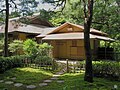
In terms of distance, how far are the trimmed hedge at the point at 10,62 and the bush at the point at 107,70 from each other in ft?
20.3

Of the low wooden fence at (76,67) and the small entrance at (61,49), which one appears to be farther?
the small entrance at (61,49)

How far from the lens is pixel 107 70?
503 inches

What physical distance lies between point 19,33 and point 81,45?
8.54 metres

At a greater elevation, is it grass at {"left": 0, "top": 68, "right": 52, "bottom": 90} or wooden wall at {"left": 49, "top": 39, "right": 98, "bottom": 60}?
wooden wall at {"left": 49, "top": 39, "right": 98, "bottom": 60}

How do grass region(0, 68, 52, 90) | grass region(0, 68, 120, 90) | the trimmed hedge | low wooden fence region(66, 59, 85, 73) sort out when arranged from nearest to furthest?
grass region(0, 68, 120, 90) < grass region(0, 68, 52, 90) < the trimmed hedge < low wooden fence region(66, 59, 85, 73)

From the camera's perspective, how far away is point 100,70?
12.9 metres

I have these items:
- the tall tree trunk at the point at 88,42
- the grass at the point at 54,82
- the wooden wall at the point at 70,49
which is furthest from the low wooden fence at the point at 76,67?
→ the wooden wall at the point at 70,49

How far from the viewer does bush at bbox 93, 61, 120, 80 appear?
12466mm

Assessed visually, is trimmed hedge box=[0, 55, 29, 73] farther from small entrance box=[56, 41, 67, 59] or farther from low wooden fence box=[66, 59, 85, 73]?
small entrance box=[56, 41, 67, 59]

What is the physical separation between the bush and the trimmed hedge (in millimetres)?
6175

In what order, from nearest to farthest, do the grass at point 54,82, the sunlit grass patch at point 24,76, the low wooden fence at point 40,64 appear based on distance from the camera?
1. the grass at point 54,82
2. the sunlit grass patch at point 24,76
3. the low wooden fence at point 40,64

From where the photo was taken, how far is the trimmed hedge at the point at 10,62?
561 inches

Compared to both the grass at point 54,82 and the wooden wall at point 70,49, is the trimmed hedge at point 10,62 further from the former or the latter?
the wooden wall at point 70,49

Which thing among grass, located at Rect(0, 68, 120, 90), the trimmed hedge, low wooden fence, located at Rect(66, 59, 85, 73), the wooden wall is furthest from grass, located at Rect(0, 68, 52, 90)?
the wooden wall
